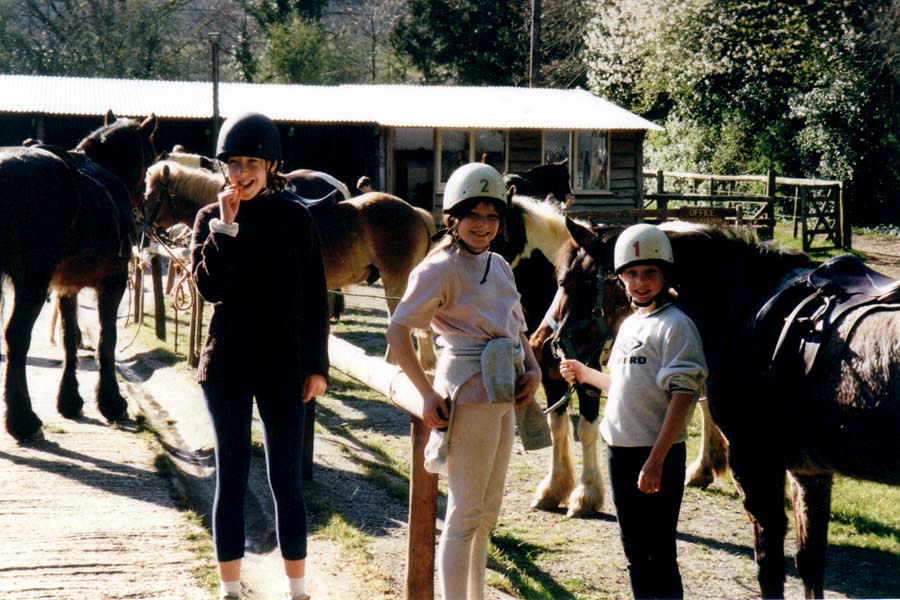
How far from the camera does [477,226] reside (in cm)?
347

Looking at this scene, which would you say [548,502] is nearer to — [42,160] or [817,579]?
[817,579]

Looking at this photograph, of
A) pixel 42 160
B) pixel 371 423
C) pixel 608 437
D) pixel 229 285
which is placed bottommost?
pixel 371 423

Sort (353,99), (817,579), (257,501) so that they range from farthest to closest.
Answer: (353,99), (257,501), (817,579)

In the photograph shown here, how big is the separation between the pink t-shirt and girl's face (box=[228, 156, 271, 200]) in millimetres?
684

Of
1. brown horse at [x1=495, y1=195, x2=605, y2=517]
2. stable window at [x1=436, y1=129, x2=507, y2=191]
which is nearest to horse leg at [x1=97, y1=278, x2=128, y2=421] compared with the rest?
brown horse at [x1=495, y1=195, x2=605, y2=517]

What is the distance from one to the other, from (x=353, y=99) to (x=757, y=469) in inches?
894

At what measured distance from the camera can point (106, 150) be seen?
8.16m

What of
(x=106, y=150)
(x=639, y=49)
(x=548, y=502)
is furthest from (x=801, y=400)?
(x=639, y=49)

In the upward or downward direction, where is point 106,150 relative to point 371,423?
upward

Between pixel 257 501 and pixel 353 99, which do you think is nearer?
pixel 257 501

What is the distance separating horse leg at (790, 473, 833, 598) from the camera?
14.0ft

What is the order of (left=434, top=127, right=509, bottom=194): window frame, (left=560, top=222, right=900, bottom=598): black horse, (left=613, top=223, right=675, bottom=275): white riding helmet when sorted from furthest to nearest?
1. (left=434, top=127, right=509, bottom=194): window frame
2. (left=560, top=222, right=900, bottom=598): black horse
3. (left=613, top=223, right=675, bottom=275): white riding helmet

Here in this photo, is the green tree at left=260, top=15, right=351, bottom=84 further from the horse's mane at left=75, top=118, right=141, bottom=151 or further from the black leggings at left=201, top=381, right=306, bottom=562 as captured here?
the black leggings at left=201, top=381, right=306, bottom=562

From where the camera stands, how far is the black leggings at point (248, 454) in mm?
3572
